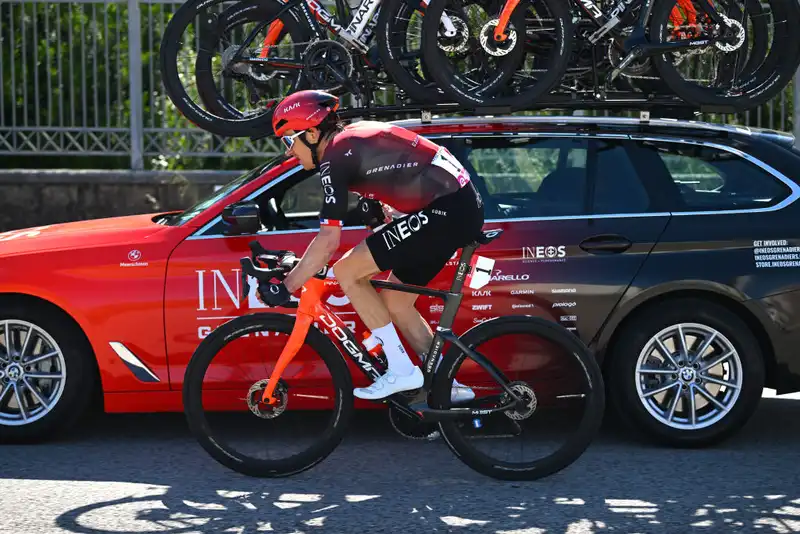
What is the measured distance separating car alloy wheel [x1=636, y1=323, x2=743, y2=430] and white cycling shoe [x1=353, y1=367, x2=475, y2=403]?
108 centimetres

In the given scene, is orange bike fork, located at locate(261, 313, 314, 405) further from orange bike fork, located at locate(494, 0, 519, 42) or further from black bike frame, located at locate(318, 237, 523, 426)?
orange bike fork, located at locate(494, 0, 519, 42)

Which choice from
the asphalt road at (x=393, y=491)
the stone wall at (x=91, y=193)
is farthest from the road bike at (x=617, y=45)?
the stone wall at (x=91, y=193)

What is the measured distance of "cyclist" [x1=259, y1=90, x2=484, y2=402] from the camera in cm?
594

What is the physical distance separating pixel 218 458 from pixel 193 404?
0.92 ft

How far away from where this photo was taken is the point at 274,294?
19.5 feet

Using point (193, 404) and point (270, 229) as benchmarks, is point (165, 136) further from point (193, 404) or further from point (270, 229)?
point (193, 404)

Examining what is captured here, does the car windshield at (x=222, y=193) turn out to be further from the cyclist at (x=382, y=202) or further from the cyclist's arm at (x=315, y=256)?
the cyclist's arm at (x=315, y=256)

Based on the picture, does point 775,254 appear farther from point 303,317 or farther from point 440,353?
point 303,317

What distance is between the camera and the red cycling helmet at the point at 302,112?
6.03 metres

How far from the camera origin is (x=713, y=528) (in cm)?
545

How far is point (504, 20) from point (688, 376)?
7.04ft

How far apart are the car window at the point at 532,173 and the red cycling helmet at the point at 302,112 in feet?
3.98

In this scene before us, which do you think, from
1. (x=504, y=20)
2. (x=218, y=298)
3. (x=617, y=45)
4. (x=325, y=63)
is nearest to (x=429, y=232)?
(x=218, y=298)

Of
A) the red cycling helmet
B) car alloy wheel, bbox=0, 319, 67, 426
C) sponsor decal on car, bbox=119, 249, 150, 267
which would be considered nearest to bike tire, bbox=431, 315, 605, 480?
the red cycling helmet
